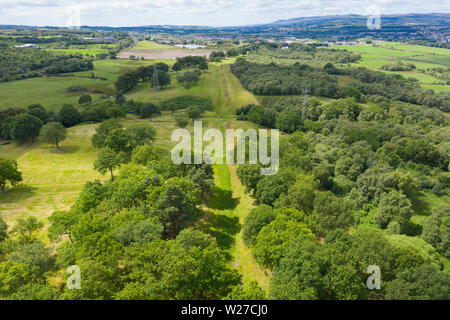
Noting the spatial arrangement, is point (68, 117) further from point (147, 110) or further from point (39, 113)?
point (147, 110)

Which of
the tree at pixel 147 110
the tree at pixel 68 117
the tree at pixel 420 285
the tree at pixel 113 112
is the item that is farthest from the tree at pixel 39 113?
the tree at pixel 420 285

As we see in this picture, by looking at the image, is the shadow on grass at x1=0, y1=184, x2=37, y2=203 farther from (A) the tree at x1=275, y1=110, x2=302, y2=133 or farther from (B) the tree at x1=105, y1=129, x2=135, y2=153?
(A) the tree at x1=275, y1=110, x2=302, y2=133

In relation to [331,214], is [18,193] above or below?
below

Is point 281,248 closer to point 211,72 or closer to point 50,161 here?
point 50,161

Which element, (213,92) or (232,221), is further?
(213,92)

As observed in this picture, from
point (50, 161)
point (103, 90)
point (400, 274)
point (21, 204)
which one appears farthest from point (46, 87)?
point (400, 274)

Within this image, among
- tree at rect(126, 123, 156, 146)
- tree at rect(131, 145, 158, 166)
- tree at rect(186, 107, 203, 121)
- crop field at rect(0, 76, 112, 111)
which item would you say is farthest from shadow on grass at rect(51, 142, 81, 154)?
crop field at rect(0, 76, 112, 111)

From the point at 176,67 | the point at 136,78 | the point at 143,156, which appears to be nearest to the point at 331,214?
the point at 143,156
